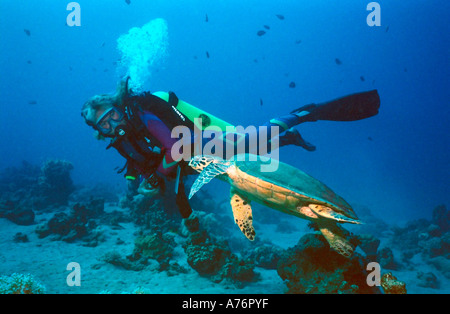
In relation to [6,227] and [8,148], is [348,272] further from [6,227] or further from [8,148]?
[8,148]

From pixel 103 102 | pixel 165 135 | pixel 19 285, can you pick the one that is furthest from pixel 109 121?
pixel 19 285

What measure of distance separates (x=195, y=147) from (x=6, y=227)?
7.10 meters

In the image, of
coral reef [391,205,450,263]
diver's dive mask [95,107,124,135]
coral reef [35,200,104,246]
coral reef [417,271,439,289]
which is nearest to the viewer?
diver's dive mask [95,107,124,135]

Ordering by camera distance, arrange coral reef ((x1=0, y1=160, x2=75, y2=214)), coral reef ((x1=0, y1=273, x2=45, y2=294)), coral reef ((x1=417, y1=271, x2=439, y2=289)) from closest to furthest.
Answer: coral reef ((x1=0, y1=273, x2=45, y2=294))
coral reef ((x1=417, y1=271, x2=439, y2=289))
coral reef ((x1=0, y1=160, x2=75, y2=214))

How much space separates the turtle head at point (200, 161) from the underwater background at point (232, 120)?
2005 mm

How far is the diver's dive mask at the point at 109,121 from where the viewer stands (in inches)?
161

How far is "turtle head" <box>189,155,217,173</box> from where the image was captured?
141 inches

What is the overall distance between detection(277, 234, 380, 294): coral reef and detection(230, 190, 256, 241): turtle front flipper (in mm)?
910

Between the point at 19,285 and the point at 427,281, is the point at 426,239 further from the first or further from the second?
the point at 19,285

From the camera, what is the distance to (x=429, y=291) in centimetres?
510

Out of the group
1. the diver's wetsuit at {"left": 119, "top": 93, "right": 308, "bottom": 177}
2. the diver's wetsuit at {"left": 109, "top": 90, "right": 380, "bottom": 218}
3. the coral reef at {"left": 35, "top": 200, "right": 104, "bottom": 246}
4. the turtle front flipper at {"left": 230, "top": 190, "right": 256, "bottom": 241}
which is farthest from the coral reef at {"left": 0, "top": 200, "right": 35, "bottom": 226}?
the turtle front flipper at {"left": 230, "top": 190, "right": 256, "bottom": 241}

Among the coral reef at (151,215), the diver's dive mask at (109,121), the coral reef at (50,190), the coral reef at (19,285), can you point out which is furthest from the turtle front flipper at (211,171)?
the coral reef at (50,190)

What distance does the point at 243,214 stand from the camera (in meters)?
3.79

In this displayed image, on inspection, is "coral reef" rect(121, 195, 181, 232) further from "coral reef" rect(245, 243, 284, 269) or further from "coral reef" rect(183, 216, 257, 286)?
"coral reef" rect(245, 243, 284, 269)
